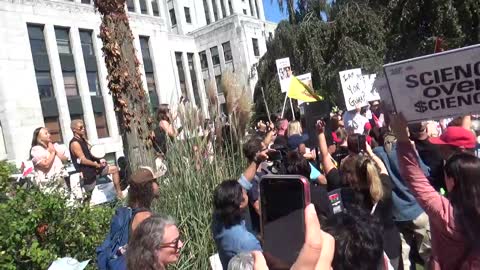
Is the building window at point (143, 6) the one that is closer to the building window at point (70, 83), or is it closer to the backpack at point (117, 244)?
the building window at point (70, 83)

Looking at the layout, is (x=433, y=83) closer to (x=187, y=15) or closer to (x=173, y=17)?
(x=173, y=17)

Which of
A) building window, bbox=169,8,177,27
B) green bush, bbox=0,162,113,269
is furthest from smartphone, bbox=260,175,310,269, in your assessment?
building window, bbox=169,8,177,27

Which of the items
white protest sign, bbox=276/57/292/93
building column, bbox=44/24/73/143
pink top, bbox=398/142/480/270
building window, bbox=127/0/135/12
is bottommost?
pink top, bbox=398/142/480/270

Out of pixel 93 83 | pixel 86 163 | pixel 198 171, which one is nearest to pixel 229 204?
pixel 198 171

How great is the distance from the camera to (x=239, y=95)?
17.2 ft

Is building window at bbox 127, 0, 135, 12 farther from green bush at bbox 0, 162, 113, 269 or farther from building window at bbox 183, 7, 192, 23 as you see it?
green bush at bbox 0, 162, 113, 269

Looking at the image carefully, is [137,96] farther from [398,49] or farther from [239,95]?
[398,49]

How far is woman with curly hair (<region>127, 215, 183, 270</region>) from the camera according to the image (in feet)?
7.59

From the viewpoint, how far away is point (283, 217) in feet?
6.58

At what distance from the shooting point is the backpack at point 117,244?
315 centimetres

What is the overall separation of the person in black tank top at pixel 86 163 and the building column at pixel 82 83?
26.2 meters

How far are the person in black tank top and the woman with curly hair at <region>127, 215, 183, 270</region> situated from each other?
388 cm

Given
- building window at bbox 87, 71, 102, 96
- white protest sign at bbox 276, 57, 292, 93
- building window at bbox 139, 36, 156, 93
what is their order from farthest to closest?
building window at bbox 139, 36, 156, 93 < building window at bbox 87, 71, 102, 96 < white protest sign at bbox 276, 57, 292, 93

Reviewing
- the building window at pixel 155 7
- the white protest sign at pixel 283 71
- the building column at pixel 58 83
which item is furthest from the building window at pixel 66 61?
the white protest sign at pixel 283 71
